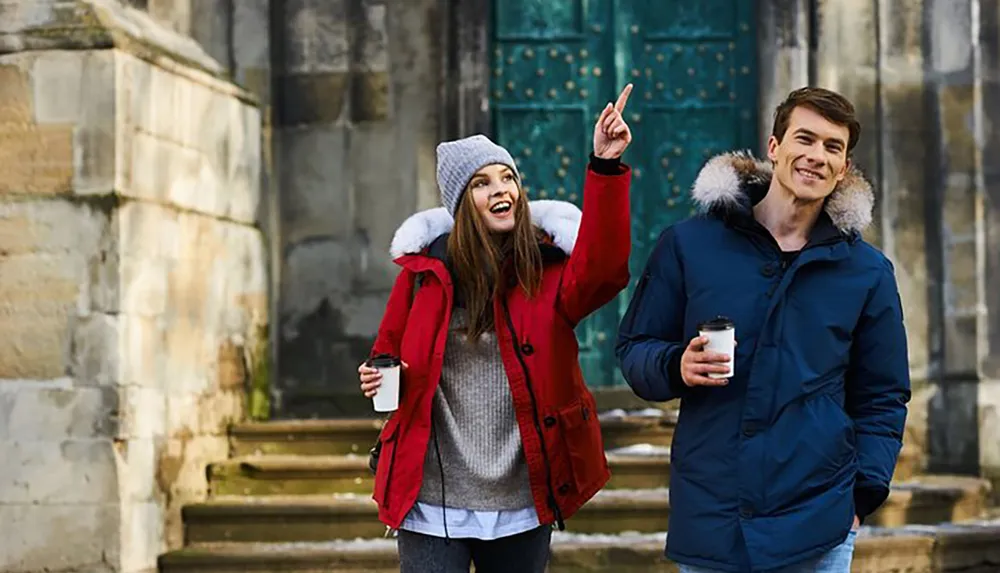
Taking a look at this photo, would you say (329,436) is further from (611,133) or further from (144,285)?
(611,133)

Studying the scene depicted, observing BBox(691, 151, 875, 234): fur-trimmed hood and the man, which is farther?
BBox(691, 151, 875, 234): fur-trimmed hood

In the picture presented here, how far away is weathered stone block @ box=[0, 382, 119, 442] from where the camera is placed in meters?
6.50

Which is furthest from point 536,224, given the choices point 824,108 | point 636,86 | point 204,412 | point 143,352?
point 636,86

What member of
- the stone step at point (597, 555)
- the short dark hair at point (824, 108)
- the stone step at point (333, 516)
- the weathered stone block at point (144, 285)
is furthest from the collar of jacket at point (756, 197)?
the weathered stone block at point (144, 285)

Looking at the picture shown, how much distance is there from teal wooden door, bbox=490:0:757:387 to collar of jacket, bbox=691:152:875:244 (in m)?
5.07

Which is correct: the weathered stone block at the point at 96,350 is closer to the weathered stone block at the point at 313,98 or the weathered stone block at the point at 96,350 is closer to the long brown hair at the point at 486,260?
the weathered stone block at the point at 313,98

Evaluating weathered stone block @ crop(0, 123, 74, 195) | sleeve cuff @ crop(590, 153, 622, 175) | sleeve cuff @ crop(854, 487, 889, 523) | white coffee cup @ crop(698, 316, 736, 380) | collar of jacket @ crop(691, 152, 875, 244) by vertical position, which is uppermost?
weathered stone block @ crop(0, 123, 74, 195)

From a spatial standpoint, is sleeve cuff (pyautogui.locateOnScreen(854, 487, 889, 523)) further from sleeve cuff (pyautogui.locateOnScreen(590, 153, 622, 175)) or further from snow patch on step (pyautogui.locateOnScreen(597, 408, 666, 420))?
snow patch on step (pyautogui.locateOnScreen(597, 408, 666, 420))

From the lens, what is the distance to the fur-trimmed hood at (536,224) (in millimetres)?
4117

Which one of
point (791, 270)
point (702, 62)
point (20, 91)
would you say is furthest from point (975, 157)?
point (791, 270)

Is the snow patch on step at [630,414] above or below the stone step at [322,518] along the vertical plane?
above

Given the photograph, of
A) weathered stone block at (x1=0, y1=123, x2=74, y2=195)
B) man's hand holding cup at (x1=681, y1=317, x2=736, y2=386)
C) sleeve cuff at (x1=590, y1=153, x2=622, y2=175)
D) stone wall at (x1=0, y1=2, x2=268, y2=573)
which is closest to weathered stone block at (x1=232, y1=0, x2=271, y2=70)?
stone wall at (x1=0, y1=2, x2=268, y2=573)

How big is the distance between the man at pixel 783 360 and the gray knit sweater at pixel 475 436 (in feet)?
1.45

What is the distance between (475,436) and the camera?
400 centimetres
